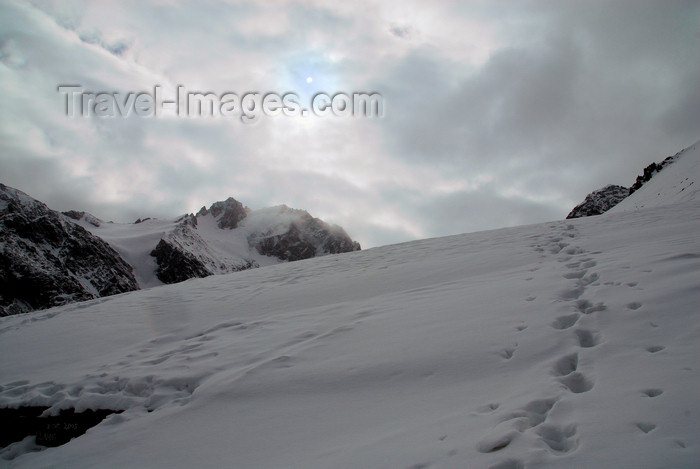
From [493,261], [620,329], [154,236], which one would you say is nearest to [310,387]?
[620,329]

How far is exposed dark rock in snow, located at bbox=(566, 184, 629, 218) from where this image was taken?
4547 cm

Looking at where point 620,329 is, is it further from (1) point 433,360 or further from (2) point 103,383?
(2) point 103,383

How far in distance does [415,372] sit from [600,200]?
171 ft

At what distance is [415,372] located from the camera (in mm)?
4371

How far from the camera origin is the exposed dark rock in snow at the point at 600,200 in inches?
1790

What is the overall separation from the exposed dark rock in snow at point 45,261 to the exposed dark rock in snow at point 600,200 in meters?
56.7

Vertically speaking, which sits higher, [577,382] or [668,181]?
[668,181]

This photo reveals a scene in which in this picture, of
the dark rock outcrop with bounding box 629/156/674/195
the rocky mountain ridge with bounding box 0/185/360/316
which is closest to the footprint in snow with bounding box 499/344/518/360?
the dark rock outcrop with bounding box 629/156/674/195

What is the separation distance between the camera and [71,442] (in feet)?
14.2

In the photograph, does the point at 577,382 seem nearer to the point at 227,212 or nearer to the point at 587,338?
the point at 587,338

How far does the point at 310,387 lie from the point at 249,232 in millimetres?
151941

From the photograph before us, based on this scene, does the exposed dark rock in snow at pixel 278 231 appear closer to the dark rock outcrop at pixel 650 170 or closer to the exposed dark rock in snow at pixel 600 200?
the exposed dark rock in snow at pixel 600 200

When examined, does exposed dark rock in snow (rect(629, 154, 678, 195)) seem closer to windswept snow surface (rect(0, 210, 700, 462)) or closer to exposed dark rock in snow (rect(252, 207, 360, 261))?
windswept snow surface (rect(0, 210, 700, 462))

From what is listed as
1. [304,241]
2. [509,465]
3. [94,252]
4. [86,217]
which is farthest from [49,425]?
[304,241]
